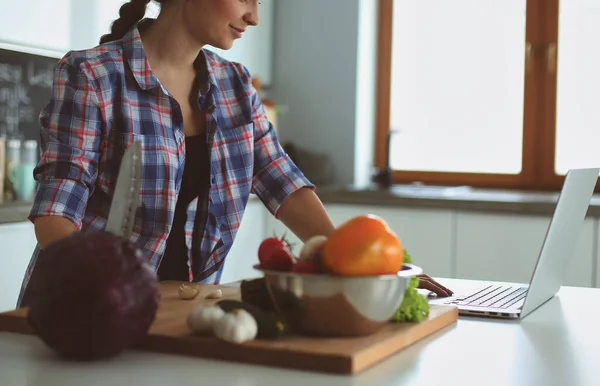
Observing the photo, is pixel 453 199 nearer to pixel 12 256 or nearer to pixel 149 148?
pixel 12 256

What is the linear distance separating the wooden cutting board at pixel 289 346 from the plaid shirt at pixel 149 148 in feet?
1.18

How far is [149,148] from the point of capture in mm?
1629

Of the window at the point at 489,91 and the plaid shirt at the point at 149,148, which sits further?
the window at the point at 489,91

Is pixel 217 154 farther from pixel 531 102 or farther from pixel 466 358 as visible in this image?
pixel 531 102

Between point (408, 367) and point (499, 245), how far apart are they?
2.25 metres

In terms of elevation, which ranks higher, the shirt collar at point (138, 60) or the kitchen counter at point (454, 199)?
the shirt collar at point (138, 60)

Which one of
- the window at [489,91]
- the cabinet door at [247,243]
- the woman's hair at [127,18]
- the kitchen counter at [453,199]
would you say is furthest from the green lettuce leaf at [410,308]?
the window at [489,91]

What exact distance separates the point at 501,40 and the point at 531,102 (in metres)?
0.30

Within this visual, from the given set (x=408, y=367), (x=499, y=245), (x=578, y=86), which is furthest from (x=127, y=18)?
(x=578, y=86)

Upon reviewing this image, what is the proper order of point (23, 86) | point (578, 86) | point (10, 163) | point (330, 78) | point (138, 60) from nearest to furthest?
point (138, 60)
point (10, 163)
point (23, 86)
point (578, 86)
point (330, 78)

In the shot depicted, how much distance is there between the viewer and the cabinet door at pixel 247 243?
3293 millimetres

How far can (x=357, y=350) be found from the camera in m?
0.95

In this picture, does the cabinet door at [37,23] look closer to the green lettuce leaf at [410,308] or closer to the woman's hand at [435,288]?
the woman's hand at [435,288]

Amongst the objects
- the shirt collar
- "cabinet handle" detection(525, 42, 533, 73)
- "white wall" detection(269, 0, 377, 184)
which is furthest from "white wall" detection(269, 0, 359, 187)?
the shirt collar
